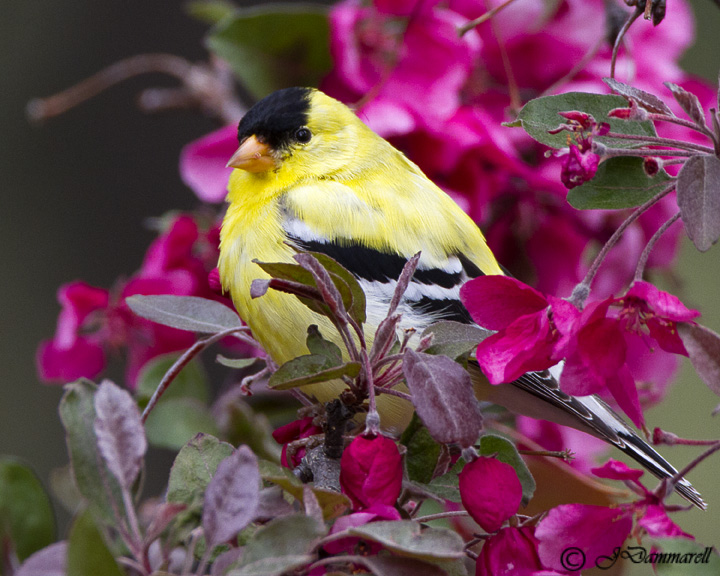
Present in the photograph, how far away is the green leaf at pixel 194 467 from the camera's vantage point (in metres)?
0.62

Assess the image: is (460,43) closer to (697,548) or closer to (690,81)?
(690,81)

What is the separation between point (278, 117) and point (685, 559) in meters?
0.94

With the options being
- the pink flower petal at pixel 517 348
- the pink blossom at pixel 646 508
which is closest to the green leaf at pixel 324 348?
the pink flower petal at pixel 517 348

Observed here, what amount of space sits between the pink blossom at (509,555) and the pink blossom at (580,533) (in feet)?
0.04

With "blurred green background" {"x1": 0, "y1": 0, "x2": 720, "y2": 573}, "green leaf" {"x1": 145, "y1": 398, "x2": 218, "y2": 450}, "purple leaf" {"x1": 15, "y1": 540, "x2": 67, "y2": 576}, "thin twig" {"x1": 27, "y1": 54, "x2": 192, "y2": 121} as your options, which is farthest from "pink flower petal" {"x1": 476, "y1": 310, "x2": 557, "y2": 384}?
"blurred green background" {"x1": 0, "y1": 0, "x2": 720, "y2": 573}

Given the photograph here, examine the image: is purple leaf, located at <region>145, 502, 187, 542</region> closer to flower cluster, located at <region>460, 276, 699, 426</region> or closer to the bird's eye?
flower cluster, located at <region>460, 276, 699, 426</region>

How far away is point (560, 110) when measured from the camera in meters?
0.67

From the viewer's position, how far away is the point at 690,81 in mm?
1334

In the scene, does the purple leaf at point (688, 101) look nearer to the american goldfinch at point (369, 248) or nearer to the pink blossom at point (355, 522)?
the pink blossom at point (355, 522)

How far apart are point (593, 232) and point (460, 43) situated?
39cm

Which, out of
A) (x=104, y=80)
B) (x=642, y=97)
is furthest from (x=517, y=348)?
(x=104, y=80)

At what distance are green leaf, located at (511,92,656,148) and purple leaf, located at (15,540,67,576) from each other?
19.2 inches

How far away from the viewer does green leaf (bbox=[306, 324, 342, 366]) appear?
0.59m

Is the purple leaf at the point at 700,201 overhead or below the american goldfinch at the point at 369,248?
overhead
